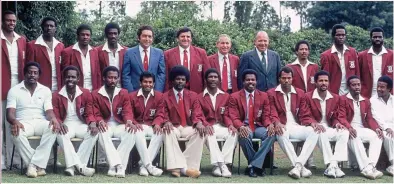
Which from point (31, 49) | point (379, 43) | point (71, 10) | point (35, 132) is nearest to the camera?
point (35, 132)

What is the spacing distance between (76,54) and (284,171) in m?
3.30

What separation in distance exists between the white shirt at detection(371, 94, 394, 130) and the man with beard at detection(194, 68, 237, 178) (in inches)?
78.7

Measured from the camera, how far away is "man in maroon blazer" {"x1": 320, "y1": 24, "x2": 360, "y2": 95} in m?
8.20

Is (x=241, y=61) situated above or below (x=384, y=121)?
above

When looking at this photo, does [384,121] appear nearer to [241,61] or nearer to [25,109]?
[241,61]

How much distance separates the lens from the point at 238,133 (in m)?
7.32

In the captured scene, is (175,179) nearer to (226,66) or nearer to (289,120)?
(289,120)

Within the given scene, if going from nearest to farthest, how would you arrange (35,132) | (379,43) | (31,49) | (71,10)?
1. (35,132)
2. (31,49)
3. (379,43)
4. (71,10)

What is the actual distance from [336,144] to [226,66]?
6.50ft

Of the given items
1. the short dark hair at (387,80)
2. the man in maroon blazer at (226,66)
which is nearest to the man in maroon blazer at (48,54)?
the man in maroon blazer at (226,66)

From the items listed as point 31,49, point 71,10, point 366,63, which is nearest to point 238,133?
point 366,63

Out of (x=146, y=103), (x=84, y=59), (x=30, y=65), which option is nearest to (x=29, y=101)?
(x=30, y=65)

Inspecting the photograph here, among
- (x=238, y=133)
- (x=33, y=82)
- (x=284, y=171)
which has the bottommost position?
(x=284, y=171)

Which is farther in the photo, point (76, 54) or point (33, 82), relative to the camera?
point (76, 54)
